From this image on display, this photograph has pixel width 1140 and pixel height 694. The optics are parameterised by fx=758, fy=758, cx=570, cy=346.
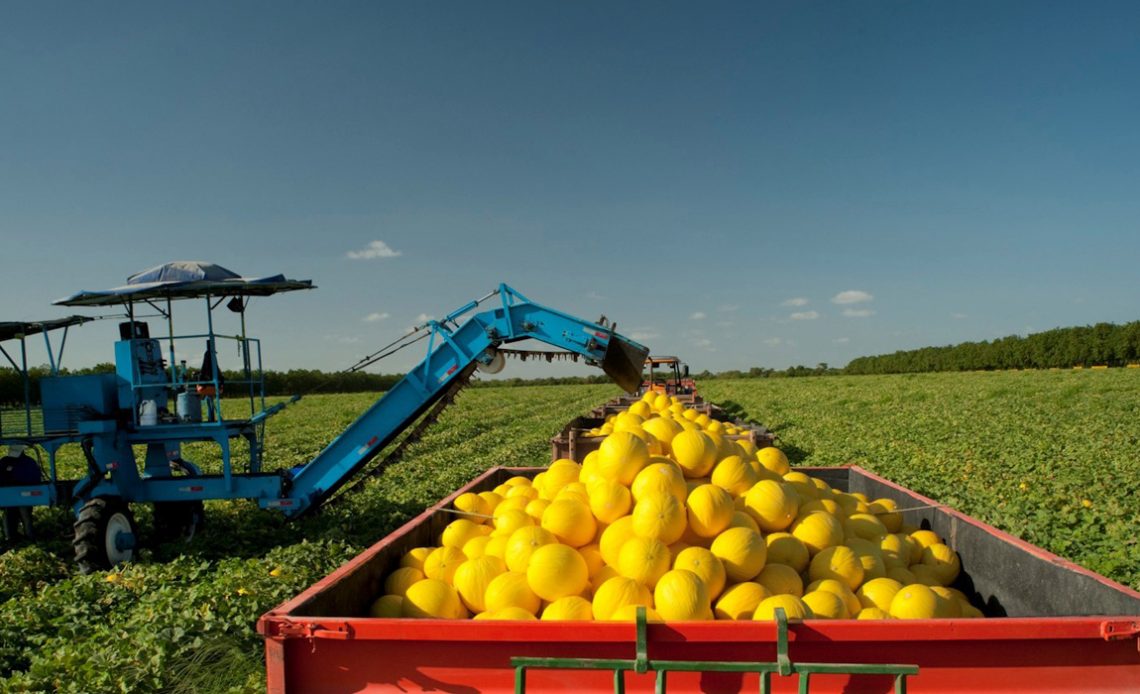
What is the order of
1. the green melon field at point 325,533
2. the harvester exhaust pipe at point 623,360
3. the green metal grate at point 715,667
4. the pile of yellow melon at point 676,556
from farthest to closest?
1. the harvester exhaust pipe at point 623,360
2. the green melon field at point 325,533
3. the pile of yellow melon at point 676,556
4. the green metal grate at point 715,667

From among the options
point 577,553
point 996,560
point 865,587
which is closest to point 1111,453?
point 996,560

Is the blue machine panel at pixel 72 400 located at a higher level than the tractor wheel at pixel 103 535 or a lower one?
higher

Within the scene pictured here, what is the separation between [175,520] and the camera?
9664 mm

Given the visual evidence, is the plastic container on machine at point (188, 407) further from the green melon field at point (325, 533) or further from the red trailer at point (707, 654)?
the red trailer at point (707, 654)

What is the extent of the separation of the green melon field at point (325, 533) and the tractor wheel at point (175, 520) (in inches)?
13.3

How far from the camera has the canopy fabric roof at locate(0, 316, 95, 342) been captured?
8.58 metres

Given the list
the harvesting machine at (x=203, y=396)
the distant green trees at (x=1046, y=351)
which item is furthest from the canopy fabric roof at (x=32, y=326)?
the distant green trees at (x=1046, y=351)

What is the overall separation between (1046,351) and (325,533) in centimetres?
7664

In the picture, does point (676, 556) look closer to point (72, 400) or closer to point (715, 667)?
point (715, 667)

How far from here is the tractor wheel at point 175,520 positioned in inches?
378

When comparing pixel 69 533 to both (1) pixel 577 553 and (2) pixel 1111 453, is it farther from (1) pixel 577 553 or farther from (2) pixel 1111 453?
(2) pixel 1111 453

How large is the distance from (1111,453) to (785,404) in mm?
19010

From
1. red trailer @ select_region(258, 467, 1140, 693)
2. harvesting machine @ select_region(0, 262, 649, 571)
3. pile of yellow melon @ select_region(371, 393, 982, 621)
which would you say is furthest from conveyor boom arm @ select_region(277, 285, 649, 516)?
red trailer @ select_region(258, 467, 1140, 693)

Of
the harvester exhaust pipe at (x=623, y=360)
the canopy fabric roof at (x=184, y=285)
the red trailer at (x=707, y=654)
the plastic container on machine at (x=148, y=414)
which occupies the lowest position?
the red trailer at (x=707, y=654)
